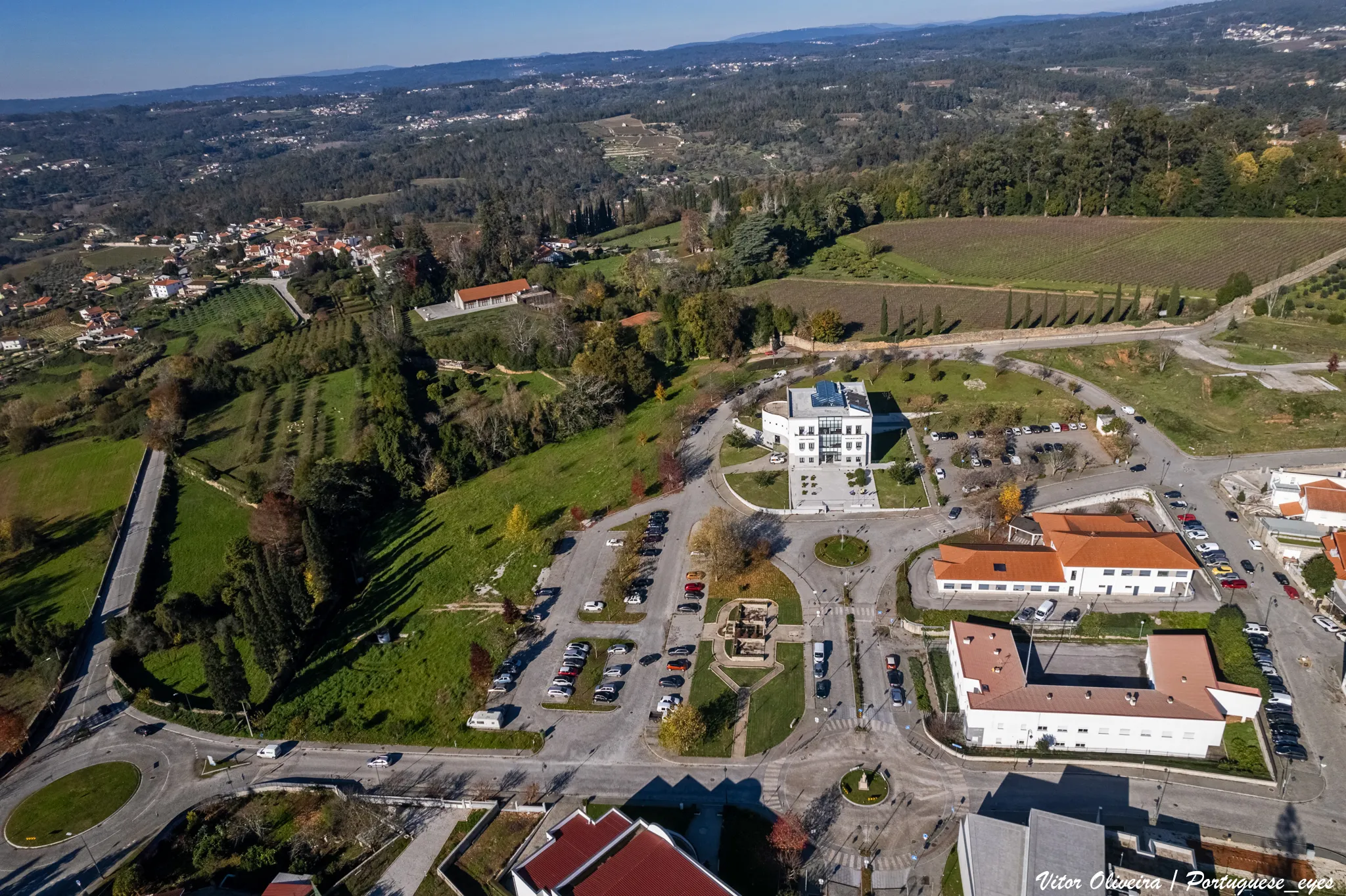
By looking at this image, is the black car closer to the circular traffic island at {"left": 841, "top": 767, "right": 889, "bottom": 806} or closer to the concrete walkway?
the circular traffic island at {"left": 841, "top": 767, "right": 889, "bottom": 806}

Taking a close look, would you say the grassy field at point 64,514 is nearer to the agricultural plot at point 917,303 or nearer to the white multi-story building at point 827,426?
the white multi-story building at point 827,426

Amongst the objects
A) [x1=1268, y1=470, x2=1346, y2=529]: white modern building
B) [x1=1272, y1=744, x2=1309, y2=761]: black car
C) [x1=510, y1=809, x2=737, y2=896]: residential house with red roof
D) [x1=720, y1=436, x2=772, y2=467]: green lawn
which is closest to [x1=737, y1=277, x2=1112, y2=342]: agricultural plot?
[x1=720, y1=436, x2=772, y2=467]: green lawn

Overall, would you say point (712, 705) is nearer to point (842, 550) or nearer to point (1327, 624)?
point (842, 550)

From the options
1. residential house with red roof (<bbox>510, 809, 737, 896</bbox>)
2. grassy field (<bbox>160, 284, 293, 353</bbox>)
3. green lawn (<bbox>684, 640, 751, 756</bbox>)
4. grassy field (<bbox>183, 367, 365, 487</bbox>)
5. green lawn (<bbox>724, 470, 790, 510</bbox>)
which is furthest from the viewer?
grassy field (<bbox>160, 284, 293, 353</bbox>)

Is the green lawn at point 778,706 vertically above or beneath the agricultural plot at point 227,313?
beneath

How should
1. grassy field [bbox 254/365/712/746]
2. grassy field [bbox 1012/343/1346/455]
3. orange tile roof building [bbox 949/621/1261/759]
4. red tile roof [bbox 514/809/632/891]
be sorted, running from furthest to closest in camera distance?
grassy field [bbox 1012/343/1346/455] < grassy field [bbox 254/365/712/746] < orange tile roof building [bbox 949/621/1261/759] < red tile roof [bbox 514/809/632/891]

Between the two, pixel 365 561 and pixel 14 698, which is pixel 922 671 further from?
pixel 14 698

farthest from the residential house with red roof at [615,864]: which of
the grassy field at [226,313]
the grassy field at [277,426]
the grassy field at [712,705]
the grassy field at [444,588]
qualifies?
the grassy field at [226,313]
